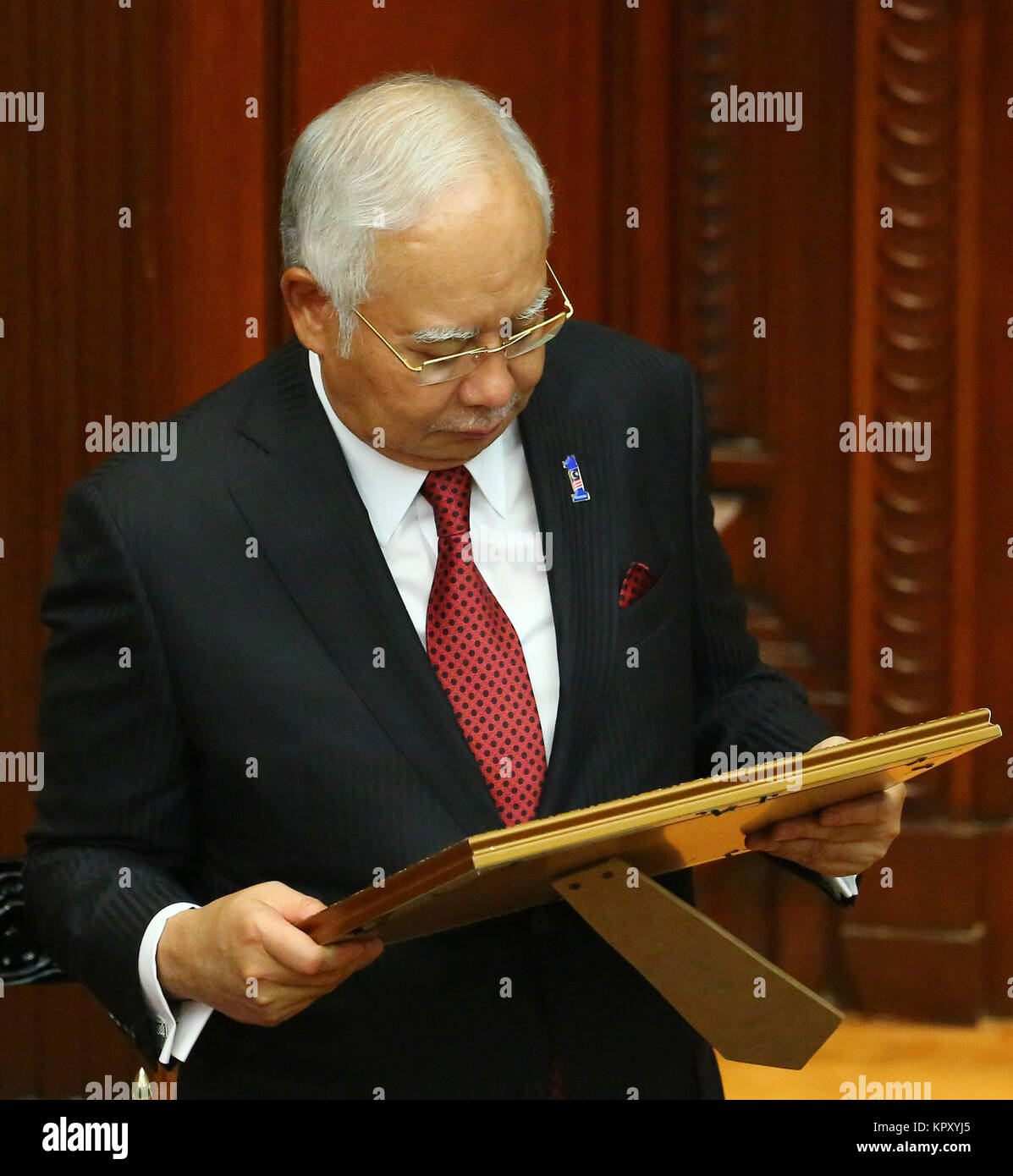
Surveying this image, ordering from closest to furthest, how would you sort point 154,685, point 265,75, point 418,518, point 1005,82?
1. point 154,685
2. point 418,518
3. point 265,75
4. point 1005,82

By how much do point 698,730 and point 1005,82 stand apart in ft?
5.53

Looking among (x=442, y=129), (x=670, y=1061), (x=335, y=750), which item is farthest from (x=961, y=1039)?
(x=442, y=129)

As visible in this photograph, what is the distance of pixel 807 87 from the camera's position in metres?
2.99

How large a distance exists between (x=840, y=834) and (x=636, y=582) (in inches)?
14.0

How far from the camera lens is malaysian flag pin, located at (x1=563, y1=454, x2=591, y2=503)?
171cm

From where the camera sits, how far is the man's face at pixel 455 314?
149cm

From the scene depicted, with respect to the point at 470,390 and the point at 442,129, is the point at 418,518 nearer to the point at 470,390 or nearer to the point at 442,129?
the point at 470,390

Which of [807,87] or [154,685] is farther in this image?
[807,87]

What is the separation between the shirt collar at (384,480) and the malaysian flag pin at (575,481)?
78 millimetres

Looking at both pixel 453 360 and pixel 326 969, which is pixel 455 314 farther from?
pixel 326 969
